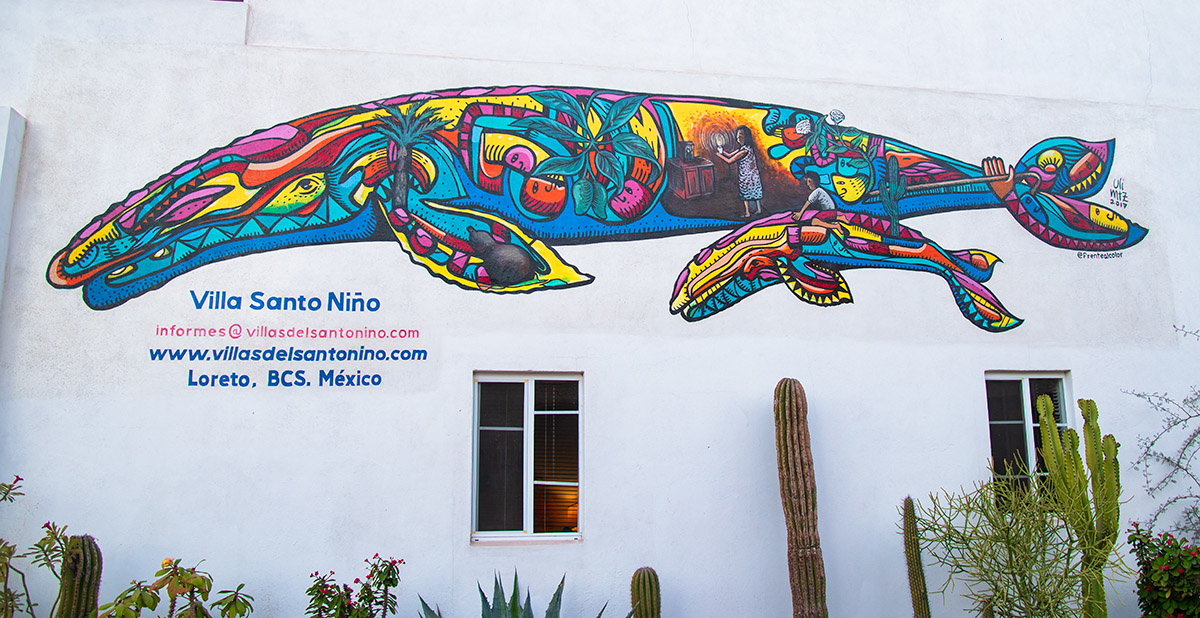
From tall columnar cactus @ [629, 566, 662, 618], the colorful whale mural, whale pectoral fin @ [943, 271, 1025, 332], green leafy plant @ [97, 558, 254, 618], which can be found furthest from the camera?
whale pectoral fin @ [943, 271, 1025, 332]

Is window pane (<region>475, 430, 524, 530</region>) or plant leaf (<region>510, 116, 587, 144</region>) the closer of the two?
window pane (<region>475, 430, 524, 530</region>)

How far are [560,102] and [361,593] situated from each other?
4110mm

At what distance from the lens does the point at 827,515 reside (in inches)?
269

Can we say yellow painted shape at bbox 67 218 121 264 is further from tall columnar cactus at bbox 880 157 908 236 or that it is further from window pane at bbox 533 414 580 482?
tall columnar cactus at bbox 880 157 908 236

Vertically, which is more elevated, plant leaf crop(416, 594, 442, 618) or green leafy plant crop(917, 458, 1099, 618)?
green leafy plant crop(917, 458, 1099, 618)

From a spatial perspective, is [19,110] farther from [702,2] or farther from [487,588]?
[702,2]

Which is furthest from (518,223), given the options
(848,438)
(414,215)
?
(848,438)

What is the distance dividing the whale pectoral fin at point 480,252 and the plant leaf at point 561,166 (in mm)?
532

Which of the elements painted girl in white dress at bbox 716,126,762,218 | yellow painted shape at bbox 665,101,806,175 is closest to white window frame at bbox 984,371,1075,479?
painted girl in white dress at bbox 716,126,762,218

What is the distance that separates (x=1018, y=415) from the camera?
7.38 m

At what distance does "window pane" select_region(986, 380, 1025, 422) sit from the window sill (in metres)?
3.70

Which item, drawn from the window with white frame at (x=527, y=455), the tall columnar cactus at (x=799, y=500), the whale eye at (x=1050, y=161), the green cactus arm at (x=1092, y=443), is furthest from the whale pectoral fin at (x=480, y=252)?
the whale eye at (x=1050, y=161)

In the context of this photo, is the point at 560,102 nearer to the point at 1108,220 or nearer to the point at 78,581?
the point at 78,581

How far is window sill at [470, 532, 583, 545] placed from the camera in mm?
6465
